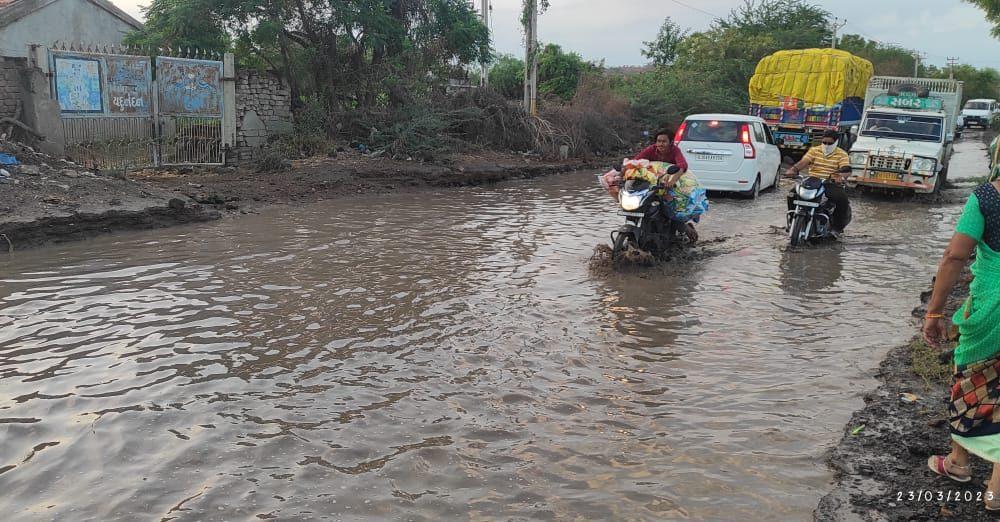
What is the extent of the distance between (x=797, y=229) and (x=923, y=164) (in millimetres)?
6076

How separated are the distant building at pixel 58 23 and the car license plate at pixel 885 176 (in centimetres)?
1986

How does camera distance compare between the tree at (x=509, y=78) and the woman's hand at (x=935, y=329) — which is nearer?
the woman's hand at (x=935, y=329)

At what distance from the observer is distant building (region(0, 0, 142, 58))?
66.0 ft

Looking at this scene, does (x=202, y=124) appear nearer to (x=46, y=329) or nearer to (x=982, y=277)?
(x=46, y=329)

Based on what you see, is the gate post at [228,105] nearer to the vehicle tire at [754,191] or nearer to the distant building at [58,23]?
the distant building at [58,23]

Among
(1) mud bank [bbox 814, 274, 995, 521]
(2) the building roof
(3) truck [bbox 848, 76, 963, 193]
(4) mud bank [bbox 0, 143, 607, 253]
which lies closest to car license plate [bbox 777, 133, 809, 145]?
(3) truck [bbox 848, 76, 963, 193]

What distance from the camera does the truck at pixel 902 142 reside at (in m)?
14.7

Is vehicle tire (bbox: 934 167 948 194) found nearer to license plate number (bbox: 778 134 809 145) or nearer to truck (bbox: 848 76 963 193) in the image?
truck (bbox: 848 76 963 193)

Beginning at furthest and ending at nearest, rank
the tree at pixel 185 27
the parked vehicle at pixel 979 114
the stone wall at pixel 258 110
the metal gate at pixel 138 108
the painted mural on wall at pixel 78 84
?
the parked vehicle at pixel 979 114 < the tree at pixel 185 27 < the stone wall at pixel 258 110 < the metal gate at pixel 138 108 < the painted mural on wall at pixel 78 84

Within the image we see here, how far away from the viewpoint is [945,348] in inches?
222

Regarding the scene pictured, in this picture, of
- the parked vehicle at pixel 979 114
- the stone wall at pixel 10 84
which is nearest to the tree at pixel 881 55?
the parked vehicle at pixel 979 114

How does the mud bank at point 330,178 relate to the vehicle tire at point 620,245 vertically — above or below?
above

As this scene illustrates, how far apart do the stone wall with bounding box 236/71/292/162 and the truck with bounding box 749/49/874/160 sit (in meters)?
13.6

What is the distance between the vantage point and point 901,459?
158 inches
